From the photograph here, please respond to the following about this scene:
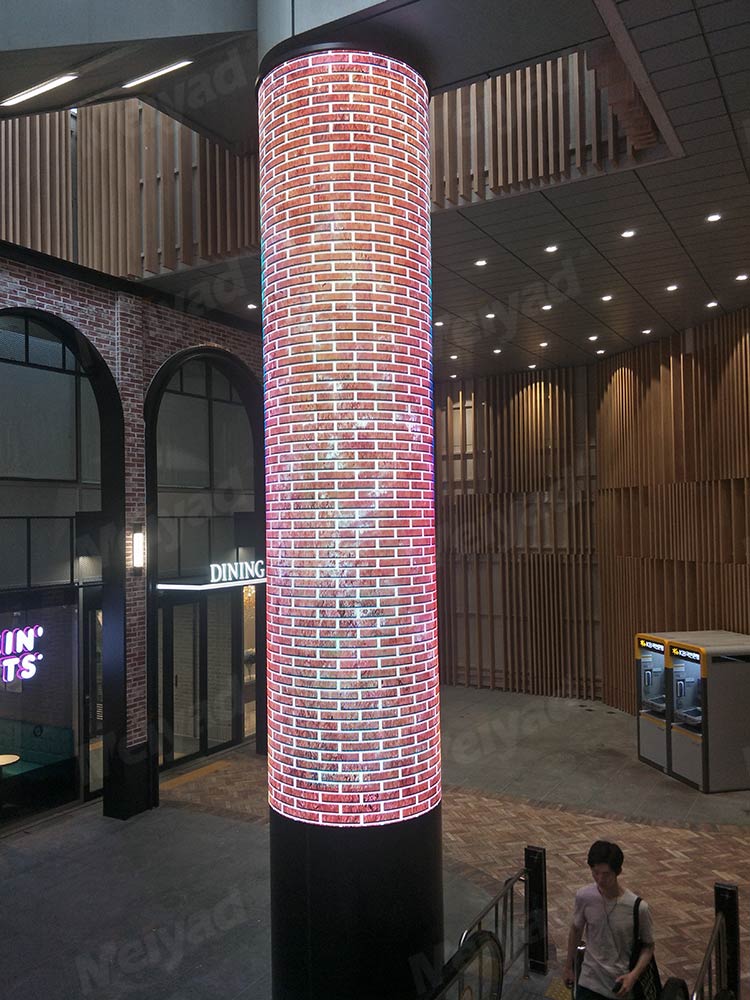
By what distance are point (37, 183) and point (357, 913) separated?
9.70 metres

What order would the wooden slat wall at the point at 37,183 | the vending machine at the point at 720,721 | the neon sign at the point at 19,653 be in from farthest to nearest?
the wooden slat wall at the point at 37,183 → the vending machine at the point at 720,721 → the neon sign at the point at 19,653

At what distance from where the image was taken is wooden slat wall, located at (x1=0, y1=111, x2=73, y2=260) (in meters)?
10.4

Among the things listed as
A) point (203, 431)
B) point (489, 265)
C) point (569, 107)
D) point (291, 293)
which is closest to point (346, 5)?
point (291, 293)

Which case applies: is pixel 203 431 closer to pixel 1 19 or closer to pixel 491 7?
pixel 1 19

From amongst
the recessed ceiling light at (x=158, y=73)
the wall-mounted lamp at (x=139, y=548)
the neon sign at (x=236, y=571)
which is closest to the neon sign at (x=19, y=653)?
the wall-mounted lamp at (x=139, y=548)

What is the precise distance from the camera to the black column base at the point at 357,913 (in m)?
4.88

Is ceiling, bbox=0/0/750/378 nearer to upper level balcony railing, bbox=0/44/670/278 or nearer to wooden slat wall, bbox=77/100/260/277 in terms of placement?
upper level balcony railing, bbox=0/44/670/278

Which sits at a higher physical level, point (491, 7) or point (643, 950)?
point (491, 7)

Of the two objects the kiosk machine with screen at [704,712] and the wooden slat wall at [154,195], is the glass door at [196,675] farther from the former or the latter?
the kiosk machine with screen at [704,712]

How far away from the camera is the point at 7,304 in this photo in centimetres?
871

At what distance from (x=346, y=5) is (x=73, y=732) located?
838 centimetres

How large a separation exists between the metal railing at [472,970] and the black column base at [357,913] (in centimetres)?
33

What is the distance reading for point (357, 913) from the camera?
490cm

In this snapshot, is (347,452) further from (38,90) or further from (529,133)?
(38,90)
